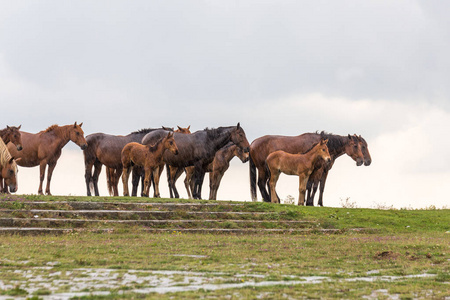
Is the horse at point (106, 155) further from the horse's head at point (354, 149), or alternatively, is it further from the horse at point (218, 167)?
the horse's head at point (354, 149)

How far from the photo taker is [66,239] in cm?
1586

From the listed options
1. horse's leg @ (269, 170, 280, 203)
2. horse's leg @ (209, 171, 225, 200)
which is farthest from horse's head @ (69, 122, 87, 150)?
horse's leg @ (269, 170, 280, 203)

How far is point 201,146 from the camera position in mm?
24047

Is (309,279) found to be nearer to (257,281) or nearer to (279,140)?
(257,281)

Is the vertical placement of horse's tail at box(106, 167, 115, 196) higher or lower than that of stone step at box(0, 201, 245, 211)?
higher

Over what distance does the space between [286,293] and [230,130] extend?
16.3 metres

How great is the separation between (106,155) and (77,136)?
1.81 meters

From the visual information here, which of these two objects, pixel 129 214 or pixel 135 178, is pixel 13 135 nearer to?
pixel 135 178

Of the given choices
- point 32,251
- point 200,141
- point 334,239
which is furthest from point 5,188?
point 334,239

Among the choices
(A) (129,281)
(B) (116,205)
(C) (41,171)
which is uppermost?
(C) (41,171)

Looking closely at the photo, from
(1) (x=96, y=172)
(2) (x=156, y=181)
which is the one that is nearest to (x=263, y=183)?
(2) (x=156, y=181)

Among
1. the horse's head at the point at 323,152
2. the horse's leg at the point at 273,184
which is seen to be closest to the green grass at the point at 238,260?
the horse's head at the point at 323,152

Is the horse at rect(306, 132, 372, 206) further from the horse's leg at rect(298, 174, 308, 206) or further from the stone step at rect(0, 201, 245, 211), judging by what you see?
the stone step at rect(0, 201, 245, 211)

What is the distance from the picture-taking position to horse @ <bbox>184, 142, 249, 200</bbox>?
26.9m
